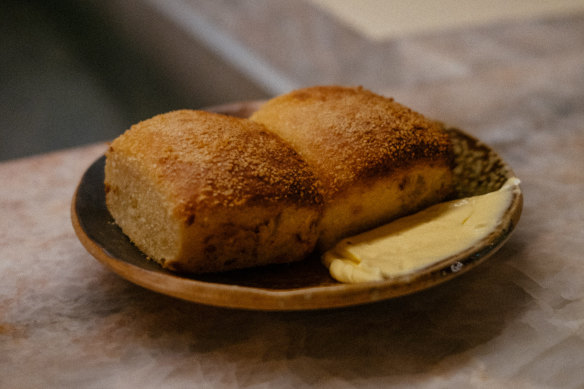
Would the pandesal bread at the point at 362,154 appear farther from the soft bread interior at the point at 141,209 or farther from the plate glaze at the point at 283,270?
the soft bread interior at the point at 141,209

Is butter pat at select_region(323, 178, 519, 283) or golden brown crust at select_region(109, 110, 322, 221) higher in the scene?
golden brown crust at select_region(109, 110, 322, 221)

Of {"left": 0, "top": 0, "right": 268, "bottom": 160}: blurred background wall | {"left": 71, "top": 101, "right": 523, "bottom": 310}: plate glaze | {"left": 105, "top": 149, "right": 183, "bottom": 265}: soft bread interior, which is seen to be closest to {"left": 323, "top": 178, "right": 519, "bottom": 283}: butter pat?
{"left": 71, "top": 101, "right": 523, "bottom": 310}: plate glaze

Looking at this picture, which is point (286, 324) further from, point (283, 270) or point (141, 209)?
point (141, 209)

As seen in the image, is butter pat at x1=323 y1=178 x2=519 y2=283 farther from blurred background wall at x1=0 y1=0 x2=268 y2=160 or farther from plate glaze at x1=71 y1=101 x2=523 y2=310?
blurred background wall at x1=0 y1=0 x2=268 y2=160

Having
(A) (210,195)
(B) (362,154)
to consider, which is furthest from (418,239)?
(A) (210,195)

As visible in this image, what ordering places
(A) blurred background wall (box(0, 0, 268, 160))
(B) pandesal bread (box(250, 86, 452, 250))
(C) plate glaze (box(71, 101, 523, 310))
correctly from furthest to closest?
(A) blurred background wall (box(0, 0, 268, 160)) → (B) pandesal bread (box(250, 86, 452, 250)) → (C) plate glaze (box(71, 101, 523, 310))

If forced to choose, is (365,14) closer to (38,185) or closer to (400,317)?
(38,185)

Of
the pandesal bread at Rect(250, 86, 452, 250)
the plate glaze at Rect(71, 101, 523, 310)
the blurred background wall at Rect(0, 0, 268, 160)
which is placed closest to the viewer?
the plate glaze at Rect(71, 101, 523, 310)
